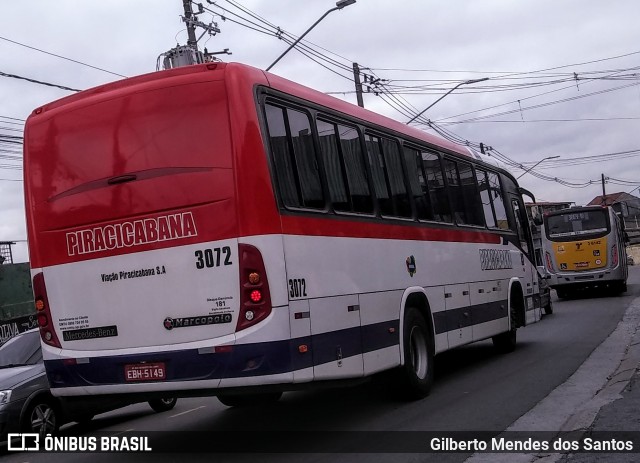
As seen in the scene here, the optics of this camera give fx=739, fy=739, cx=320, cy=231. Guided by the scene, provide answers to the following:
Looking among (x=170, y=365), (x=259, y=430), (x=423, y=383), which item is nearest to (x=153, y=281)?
(x=170, y=365)

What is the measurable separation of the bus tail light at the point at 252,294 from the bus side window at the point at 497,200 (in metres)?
7.93

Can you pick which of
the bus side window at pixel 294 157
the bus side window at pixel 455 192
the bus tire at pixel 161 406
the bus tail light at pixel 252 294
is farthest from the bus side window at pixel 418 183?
the bus tire at pixel 161 406

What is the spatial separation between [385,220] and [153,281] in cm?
309

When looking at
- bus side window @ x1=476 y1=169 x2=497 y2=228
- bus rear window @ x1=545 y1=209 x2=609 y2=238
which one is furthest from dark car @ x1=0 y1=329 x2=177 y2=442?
bus rear window @ x1=545 y1=209 x2=609 y2=238

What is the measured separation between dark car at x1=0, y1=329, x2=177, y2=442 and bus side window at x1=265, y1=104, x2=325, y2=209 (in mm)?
3623

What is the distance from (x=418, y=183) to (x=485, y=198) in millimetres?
3390

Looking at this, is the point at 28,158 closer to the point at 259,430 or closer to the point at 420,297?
the point at 259,430

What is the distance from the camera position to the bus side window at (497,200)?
1346cm

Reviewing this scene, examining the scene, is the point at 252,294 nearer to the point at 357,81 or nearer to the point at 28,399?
the point at 28,399

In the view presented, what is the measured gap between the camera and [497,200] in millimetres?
13719

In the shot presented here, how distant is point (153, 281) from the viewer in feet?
21.9

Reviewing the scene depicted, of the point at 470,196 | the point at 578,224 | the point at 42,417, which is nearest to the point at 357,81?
the point at 578,224

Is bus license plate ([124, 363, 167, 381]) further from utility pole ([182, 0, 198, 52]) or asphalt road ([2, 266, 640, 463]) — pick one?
utility pole ([182, 0, 198, 52])

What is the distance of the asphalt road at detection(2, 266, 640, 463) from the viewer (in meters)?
7.48
